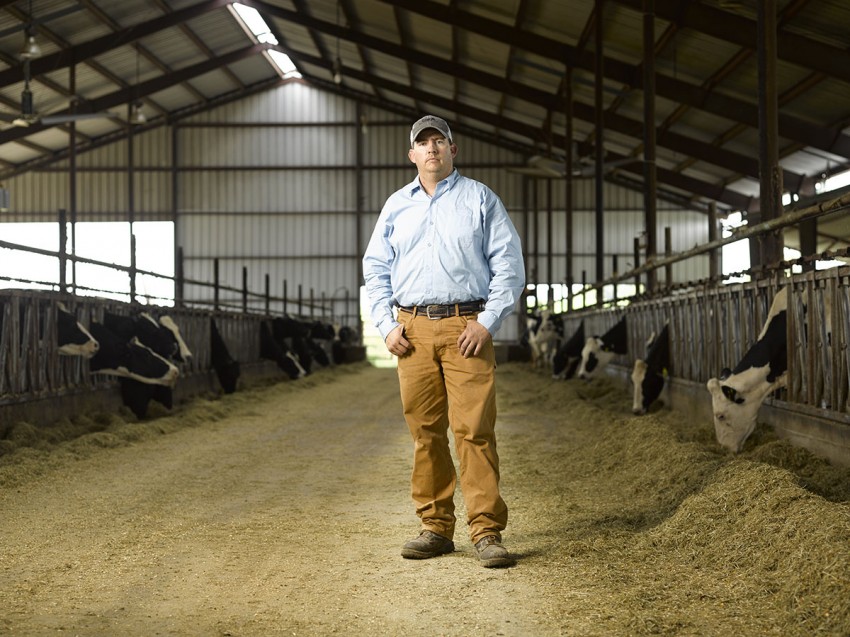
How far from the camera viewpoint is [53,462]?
696 centimetres

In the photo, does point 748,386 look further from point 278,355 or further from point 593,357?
point 278,355

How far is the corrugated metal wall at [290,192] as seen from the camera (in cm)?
3412

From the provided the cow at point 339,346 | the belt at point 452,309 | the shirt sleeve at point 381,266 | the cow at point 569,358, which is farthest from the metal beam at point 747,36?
the cow at point 339,346

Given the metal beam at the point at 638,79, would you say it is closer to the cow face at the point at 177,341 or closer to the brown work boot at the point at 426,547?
the cow face at the point at 177,341

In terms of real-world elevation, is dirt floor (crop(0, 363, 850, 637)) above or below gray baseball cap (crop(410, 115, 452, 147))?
below

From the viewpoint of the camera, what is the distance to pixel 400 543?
14.3ft

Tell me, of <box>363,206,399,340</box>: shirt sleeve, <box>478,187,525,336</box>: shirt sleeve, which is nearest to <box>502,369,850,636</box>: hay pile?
<box>478,187,525,336</box>: shirt sleeve

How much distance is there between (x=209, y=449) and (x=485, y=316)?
181 inches

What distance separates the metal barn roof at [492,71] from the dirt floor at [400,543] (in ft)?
23.5

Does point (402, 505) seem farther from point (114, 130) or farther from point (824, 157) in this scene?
point (114, 130)

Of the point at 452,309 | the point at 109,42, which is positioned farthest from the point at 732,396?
the point at 109,42

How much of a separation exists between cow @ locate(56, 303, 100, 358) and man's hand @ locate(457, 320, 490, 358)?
624cm

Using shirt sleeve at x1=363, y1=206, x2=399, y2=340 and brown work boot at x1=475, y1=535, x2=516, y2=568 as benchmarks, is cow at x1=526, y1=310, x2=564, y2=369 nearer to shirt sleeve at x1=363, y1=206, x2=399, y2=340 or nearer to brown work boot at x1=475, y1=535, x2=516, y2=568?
shirt sleeve at x1=363, y1=206, x2=399, y2=340

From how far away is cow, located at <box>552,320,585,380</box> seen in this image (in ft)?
50.8
